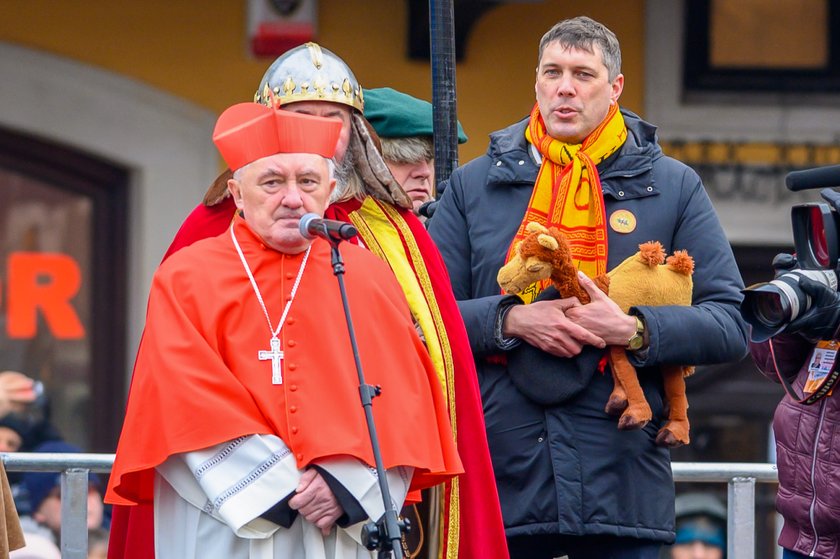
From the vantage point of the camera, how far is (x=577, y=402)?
4.49 metres

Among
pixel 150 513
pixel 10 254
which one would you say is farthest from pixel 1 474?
pixel 10 254

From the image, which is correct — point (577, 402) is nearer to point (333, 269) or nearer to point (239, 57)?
point (333, 269)

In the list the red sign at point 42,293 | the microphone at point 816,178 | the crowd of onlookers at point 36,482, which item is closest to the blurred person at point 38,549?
the crowd of onlookers at point 36,482

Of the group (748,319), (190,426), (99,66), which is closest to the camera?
(190,426)

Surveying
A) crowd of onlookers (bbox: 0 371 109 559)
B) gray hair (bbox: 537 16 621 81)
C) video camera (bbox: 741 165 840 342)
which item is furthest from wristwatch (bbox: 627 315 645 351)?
crowd of onlookers (bbox: 0 371 109 559)

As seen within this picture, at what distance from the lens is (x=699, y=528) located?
26.3 ft

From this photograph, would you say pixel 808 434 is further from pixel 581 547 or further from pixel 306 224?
pixel 306 224

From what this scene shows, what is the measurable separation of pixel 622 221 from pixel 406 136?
1079 millimetres

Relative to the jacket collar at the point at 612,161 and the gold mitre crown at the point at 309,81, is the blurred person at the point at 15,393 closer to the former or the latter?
the gold mitre crown at the point at 309,81

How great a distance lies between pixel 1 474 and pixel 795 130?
514 centimetres

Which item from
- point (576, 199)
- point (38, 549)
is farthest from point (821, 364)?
point (38, 549)

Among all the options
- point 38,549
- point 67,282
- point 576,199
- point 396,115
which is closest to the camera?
point 576,199

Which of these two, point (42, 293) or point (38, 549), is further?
point (42, 293)

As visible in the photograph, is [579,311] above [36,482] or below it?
above
